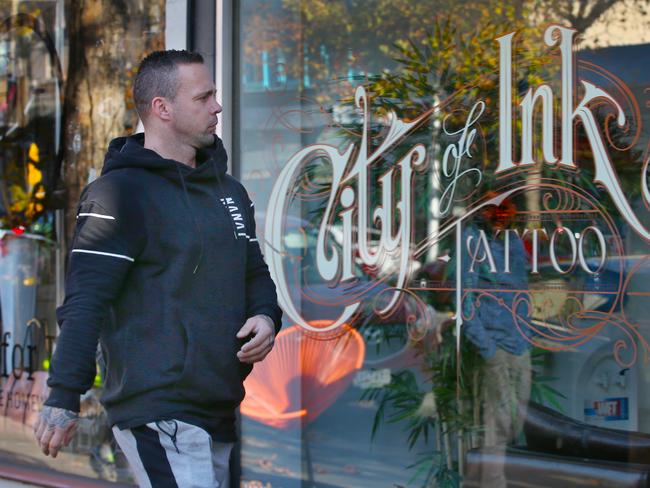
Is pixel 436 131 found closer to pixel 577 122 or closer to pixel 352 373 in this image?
pixel 577 122

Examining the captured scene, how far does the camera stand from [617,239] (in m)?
3.76

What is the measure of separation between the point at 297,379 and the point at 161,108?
6.88ft

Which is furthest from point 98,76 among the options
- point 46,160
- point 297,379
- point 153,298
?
point 153,298

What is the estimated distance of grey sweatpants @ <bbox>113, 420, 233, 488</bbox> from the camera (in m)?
→ 2.67

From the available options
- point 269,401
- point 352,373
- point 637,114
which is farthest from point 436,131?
point 269,401

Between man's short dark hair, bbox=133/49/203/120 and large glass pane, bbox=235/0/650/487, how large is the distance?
5.24ft

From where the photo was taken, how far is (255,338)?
275 cm

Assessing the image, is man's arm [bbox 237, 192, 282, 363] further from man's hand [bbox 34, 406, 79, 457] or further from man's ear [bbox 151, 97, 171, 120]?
man's hand [bbox 34, 406, 79, 457]

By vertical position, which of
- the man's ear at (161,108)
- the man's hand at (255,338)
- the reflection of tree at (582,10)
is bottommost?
the man's hand at (255,338)

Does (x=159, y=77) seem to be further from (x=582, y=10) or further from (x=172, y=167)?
(x=582, y=10)

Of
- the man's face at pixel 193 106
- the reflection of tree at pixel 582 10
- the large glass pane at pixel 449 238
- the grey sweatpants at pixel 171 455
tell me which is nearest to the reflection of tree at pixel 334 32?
the large glass pane at pixel 449 238

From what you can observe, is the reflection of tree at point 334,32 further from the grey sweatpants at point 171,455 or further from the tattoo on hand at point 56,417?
the tattoo on hand at point 56,417

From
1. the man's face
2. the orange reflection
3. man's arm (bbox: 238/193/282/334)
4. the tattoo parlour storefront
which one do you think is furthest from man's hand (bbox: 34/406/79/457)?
the orange reflection

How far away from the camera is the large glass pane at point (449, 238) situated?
3.82m
